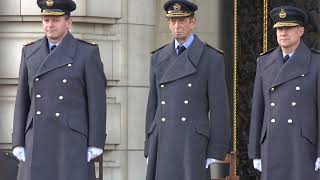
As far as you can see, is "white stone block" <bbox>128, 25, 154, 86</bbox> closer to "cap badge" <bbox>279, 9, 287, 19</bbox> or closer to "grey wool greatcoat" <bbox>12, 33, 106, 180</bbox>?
"grey wool greatcoat" <bbox>12, 33, 106, 180</bbox>

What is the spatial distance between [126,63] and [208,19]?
1.48 m

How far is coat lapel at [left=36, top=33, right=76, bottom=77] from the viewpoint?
10219 millimetres

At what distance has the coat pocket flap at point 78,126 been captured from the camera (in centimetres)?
1017

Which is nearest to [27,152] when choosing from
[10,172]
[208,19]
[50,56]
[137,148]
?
[50,56]

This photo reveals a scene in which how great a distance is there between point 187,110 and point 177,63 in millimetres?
443

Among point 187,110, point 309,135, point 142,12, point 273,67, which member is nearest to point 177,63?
point 187,110

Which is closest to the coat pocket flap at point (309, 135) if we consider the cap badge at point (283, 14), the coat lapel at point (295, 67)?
the coat lapel at point (295, 67)

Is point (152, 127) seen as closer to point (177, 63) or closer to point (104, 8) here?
point (177, 63)

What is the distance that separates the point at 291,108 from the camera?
10.2 meters

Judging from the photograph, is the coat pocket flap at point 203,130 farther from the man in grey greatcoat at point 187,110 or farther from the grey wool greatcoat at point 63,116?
the grey wool greatcoat at point 63,116

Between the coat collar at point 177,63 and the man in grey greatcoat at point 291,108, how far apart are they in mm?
645

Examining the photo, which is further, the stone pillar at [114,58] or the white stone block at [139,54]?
the white stone block at [139,54]

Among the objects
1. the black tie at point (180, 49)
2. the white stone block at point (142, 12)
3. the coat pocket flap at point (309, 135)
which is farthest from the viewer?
the white stone block at point (142, 12)

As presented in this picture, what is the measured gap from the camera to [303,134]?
10.2 m
